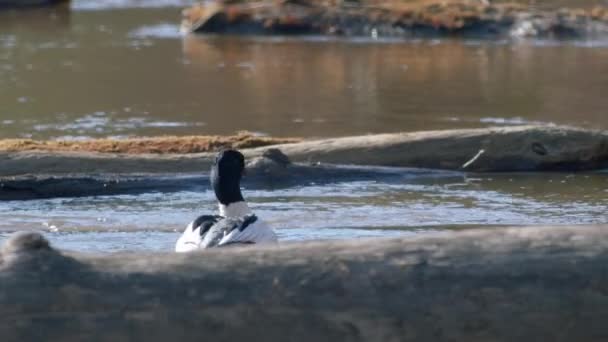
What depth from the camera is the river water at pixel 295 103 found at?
389 inches

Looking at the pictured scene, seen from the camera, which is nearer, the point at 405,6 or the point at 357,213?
the point at 357,213

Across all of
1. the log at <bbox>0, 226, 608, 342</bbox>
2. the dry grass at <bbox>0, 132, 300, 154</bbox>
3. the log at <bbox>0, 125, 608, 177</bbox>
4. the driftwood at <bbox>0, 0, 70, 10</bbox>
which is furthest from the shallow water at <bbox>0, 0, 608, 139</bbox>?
the log at <bbox>0, 226, 608, 342</bbox>

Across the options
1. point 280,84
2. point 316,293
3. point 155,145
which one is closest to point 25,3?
point 280,84

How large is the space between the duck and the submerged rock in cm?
1932

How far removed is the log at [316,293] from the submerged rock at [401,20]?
22.1 m

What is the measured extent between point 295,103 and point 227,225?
38.3ft

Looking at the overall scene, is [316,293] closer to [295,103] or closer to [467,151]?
[467,151]

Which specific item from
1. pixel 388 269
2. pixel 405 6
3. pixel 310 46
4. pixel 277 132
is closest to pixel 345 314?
pixel 388 269

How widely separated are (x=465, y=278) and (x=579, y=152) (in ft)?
25.3

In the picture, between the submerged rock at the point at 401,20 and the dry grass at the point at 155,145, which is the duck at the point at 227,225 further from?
Result: the submerged rock at the point at 401,20

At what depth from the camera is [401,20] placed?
27.1 metres

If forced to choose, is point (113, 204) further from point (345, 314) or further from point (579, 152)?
point (345, 314)

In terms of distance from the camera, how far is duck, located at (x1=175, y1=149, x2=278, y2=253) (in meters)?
5.73

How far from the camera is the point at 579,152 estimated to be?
11.4 m
